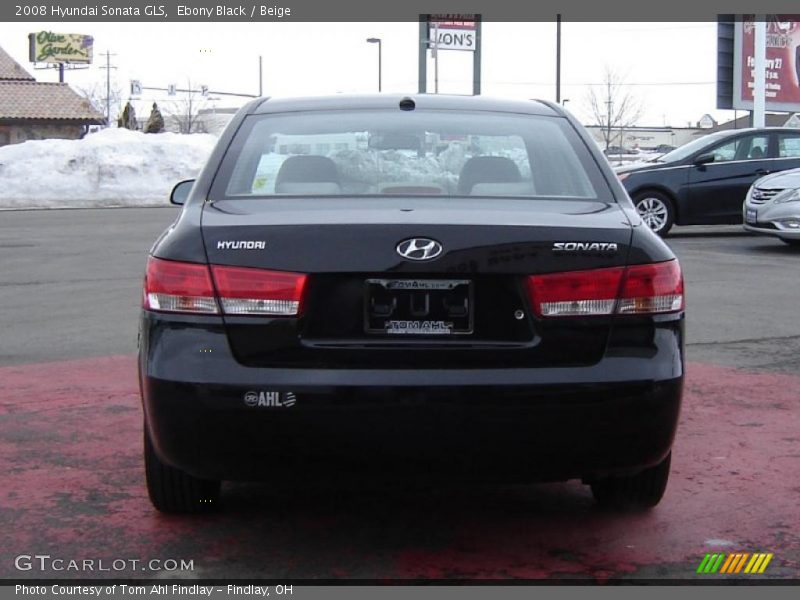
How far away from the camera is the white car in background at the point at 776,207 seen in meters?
14.7

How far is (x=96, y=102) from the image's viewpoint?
92625mm

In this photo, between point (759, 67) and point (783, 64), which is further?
point (783, 64)

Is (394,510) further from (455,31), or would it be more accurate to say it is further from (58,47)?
(58,47)

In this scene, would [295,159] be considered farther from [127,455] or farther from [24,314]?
[24,314]

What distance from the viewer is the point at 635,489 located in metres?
4.45

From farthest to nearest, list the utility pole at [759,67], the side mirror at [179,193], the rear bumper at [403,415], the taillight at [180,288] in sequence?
the utility pole at [759,67]
the side mirror at [179,193]
the taillight at [180,288]
the rear bumper at [403,415]

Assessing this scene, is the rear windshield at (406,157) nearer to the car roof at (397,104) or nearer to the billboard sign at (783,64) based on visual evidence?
the car roof at (397,104)

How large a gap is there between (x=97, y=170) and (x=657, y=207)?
2300cm

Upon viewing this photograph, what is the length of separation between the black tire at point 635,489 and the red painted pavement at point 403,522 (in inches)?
2.1

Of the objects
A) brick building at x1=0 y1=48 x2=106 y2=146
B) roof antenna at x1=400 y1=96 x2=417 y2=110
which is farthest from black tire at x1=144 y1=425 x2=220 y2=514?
brick building at x1=0 y1=48 x2=106 y2=146

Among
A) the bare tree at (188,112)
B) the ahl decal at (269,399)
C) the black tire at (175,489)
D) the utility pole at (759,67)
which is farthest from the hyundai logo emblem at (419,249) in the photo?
the bare tree at (188,112)

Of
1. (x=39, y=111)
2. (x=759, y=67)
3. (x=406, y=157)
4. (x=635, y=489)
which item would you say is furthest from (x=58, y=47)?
(x=635, y=489)

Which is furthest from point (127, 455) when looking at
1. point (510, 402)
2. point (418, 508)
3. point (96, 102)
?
point (96, 102)

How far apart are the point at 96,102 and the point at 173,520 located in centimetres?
9238
